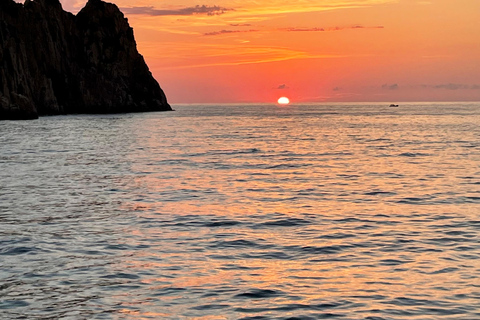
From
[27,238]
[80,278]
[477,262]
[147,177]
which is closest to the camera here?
[80,278]

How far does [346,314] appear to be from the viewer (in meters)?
11.9

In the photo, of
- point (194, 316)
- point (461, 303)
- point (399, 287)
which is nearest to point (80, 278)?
point (194, 316)

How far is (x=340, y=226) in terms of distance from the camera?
20.6 meters

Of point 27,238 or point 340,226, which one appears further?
point 340,226

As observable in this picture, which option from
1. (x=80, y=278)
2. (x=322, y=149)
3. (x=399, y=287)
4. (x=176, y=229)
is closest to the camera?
(x=399, y=287)

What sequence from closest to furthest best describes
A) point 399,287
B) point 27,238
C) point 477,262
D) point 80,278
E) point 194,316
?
point 194,316, point 399,287, point 80,278, point 477,262, point 27,238

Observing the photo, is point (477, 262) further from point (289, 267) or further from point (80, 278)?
point (80, 278)

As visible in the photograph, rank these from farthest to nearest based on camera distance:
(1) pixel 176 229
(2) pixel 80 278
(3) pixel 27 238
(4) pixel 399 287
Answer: (1) pixel 176 229 → (3) pixel 27 238 → (2) pixel 80 278 → (4) pixel 399 287

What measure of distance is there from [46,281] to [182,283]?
3.14m

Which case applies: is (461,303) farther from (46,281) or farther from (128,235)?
(128,235)

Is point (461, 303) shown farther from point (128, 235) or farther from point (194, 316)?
point (128, 235)

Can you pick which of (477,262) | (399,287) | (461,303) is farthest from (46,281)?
(477,262)

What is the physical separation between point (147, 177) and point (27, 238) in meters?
16.8

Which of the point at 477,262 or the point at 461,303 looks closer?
the point at 461,303
